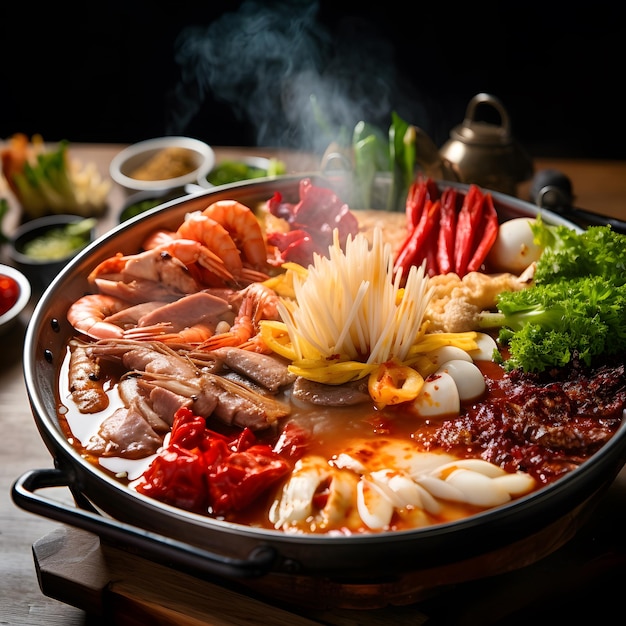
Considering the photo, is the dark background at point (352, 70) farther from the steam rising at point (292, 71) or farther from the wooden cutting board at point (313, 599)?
the wooden cutting board at point (313, 599)

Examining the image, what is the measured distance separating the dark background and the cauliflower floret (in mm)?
2326

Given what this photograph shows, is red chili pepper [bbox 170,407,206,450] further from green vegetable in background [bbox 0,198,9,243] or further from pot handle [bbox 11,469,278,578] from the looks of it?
green vegetable in background [bbox 0,198,9,243]

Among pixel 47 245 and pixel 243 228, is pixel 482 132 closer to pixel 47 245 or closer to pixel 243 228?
pixel 243 228

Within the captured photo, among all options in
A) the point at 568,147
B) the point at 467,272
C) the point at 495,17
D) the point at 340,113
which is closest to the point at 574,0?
the point at 495,17

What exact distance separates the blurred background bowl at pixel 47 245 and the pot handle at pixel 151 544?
6.05 ft

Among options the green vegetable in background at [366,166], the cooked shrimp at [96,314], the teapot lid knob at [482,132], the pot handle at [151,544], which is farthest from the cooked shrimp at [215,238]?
the teapot lid knob at [482,132]

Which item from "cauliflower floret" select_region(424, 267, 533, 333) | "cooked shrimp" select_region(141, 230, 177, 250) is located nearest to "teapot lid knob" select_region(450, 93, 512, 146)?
"cauliflower floret" select_region(424, 267, 533, 333)

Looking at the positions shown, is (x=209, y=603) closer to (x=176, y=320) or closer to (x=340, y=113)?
(x=176, y=320)

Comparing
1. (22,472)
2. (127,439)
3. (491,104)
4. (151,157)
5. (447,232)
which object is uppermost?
(491,104)

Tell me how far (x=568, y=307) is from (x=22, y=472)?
5.98 feet

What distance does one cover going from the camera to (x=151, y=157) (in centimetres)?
416

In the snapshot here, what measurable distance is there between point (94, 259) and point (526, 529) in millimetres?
1781

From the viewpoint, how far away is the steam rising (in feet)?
12.6

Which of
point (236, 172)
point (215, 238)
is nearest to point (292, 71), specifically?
point (236, 172)
